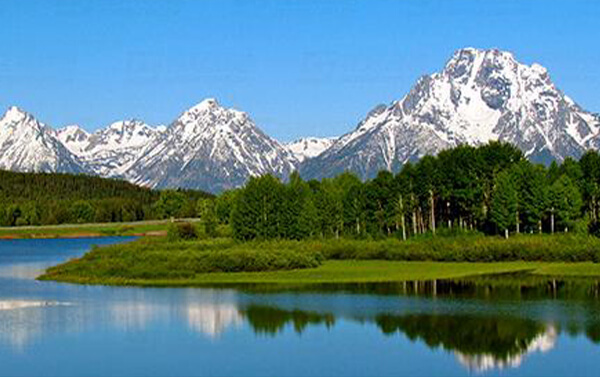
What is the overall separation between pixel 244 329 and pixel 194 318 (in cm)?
595

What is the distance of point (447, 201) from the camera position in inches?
6171

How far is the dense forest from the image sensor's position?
13675cm

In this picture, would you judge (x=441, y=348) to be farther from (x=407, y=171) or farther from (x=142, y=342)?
(x=407, y=171)

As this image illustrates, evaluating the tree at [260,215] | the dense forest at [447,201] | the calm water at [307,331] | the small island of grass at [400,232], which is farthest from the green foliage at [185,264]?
the dense forest at [447,201]

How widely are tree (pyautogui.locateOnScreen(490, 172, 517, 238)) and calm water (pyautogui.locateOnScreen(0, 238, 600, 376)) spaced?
38.6m

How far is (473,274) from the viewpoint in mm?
107562

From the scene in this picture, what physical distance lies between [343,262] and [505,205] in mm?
25721

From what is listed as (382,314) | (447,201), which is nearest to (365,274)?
(382,314)

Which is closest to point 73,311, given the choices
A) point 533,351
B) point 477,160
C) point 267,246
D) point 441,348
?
point 441,348

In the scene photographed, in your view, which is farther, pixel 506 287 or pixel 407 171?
pixel 407 171

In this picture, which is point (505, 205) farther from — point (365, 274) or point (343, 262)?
point (365, 274)

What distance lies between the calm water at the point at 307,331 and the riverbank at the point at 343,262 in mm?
10289

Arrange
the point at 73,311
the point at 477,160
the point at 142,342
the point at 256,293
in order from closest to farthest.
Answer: the point at 142,342, the point at 73,311, the point at 256,293, the point at 477,160

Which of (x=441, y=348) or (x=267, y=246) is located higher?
(x=267, y=246)
